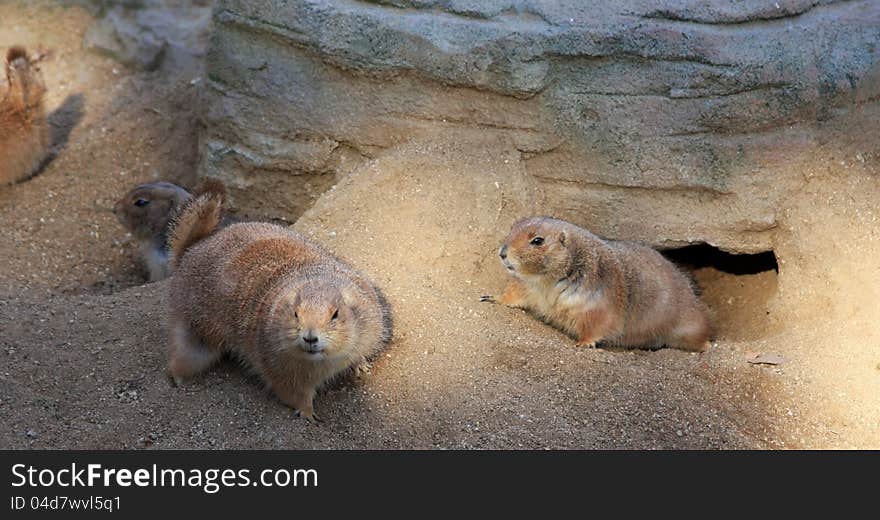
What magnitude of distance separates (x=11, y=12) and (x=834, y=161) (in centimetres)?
746

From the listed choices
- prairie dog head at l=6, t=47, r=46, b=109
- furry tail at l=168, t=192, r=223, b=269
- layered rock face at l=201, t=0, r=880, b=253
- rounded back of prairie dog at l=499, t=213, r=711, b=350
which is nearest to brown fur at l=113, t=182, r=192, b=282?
layered rock face at l=201, t=0, r=880, b=253

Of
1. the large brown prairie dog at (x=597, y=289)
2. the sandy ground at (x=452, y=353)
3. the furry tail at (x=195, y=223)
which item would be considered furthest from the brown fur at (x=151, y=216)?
the large brown prairie dog at (x=597, y=289)

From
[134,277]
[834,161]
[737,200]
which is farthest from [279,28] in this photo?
[834,161]

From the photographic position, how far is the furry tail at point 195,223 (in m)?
6.00

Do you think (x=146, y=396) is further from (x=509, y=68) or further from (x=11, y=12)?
(x=11, y=12)

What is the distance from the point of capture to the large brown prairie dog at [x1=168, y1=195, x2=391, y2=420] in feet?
16.6

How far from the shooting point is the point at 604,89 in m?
6.55

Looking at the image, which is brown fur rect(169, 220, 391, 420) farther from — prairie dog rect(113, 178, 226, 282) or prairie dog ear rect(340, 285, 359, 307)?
prairie dog rect(113, 178, 226, 282)

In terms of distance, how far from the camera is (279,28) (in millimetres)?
6949

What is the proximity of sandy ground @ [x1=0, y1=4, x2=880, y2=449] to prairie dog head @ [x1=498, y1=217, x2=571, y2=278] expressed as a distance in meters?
0.33

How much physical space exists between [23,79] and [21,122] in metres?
0.39

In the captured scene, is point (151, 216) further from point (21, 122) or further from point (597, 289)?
point (597, 289)

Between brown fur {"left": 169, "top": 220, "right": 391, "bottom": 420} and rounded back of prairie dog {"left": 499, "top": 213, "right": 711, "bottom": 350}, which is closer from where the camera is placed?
brown fur {"left": 169, "top": 220, "right": 391, "bottom": 420}

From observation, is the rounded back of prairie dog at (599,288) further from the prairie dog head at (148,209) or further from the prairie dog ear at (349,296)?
the prairie dog head at (148,209)
